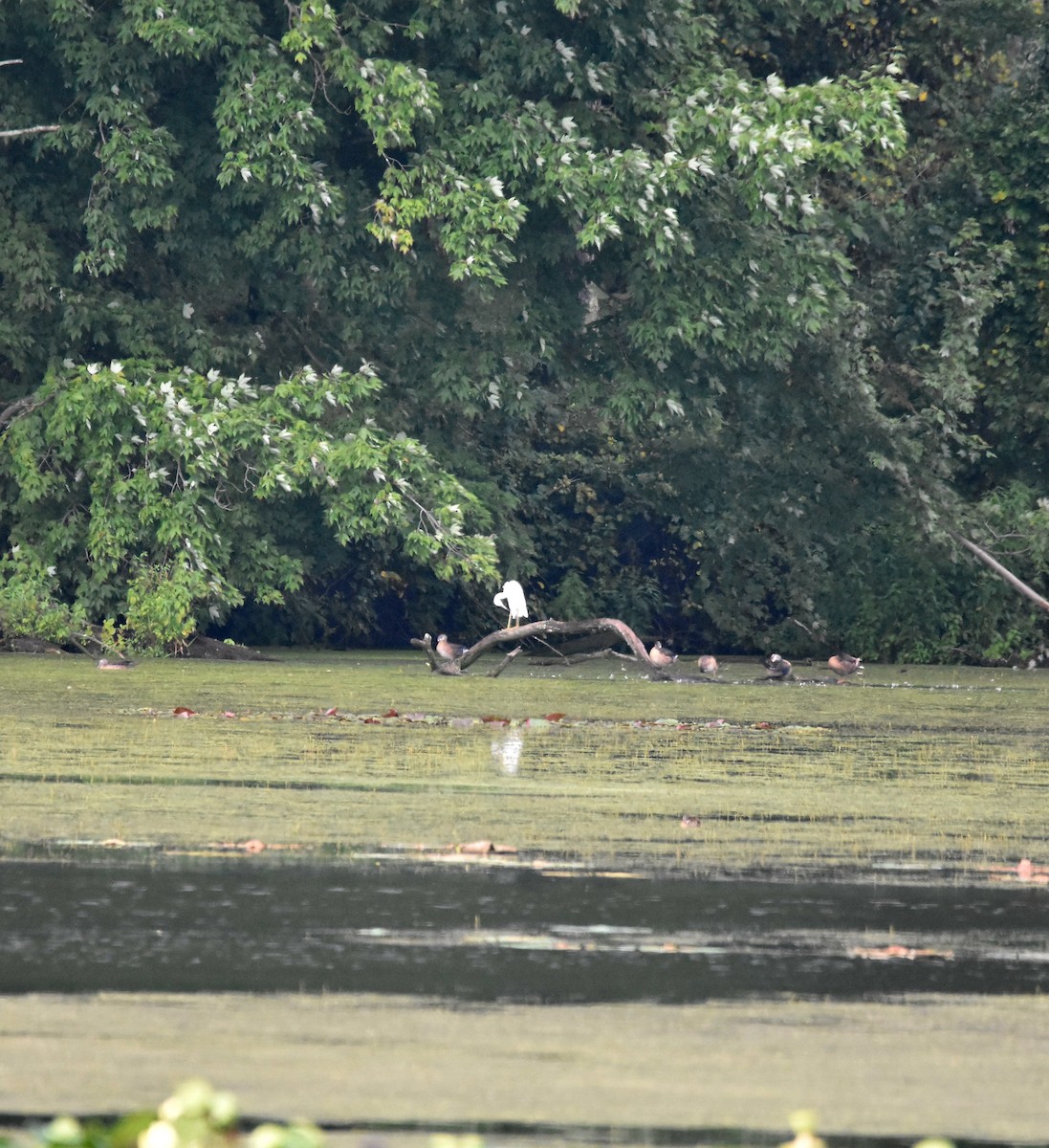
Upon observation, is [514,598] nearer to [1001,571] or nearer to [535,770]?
[1001,571]

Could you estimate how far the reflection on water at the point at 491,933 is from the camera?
5359 mm

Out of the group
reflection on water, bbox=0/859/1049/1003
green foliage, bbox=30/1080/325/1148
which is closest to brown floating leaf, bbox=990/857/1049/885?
reflection on water, bbox=0/859/1049/1003

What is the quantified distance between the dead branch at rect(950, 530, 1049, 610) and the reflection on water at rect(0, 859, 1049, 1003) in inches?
723

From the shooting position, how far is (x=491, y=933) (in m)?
6.04

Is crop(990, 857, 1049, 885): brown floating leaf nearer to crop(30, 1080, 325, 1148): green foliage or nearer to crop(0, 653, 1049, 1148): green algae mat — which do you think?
crop(0, 653, 1049, 1148): green algae mat

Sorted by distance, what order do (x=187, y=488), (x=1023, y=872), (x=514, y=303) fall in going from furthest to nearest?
(x=514, y=303) → (x=187, y=488) → (x=1023, y=872)

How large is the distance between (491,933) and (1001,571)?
20.1m

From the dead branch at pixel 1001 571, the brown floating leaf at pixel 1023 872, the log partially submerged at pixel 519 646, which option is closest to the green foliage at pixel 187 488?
the log partially submerged at pixel 519 646

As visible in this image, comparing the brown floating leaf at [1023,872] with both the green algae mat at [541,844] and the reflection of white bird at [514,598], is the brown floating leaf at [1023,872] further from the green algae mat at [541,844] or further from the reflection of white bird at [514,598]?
the reflection of white bird at [514,598]

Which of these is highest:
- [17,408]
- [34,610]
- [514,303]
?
[514,303]

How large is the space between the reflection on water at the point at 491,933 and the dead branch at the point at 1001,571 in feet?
60.3

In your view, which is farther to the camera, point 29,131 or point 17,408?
point 17,408

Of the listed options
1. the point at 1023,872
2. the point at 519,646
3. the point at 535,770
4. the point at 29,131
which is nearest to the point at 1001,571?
the point at 519,646

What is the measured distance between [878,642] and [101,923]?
2169 cm
